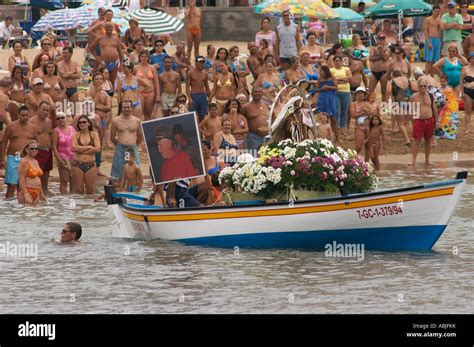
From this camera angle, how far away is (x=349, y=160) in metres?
22.6

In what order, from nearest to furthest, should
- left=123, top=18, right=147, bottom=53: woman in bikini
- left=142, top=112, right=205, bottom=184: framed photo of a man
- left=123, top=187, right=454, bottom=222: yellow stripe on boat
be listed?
left=123, top=187, right=454, bottom=222: yellow stripe on boat < left=142, top=112, right=205, bottom=184: framed photo of a man < left=123, top=18, right=147, bottom=53: woman in bikini

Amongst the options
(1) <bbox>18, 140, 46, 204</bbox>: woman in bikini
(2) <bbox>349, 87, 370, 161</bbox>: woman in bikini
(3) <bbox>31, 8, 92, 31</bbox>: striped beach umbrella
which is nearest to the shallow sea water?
(1) <bbox>18, 140, 46, 204</bbox>: woman in bikini

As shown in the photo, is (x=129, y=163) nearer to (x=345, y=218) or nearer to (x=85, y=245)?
(x=85, y=245)

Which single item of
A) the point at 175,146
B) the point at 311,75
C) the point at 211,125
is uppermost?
the point at 311,75

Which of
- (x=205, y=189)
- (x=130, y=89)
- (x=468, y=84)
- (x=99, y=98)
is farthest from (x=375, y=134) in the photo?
(x=205, y=189)

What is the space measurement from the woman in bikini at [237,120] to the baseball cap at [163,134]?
6853mm

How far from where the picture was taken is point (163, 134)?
22.7 metres

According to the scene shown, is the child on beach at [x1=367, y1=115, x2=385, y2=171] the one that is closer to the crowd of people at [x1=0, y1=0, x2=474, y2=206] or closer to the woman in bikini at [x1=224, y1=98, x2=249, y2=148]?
the crowd of people at [x1=0, y1=0, x2=474, y2=206]

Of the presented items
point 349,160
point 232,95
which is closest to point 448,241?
point 349,160

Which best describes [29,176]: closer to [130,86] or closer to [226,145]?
[226,145]

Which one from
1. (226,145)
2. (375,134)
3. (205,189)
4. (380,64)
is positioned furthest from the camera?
(380,64)

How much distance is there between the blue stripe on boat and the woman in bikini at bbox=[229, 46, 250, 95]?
33.5ft

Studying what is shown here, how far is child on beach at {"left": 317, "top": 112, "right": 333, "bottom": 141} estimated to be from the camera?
32.0m

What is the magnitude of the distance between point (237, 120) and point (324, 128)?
2.95 m
